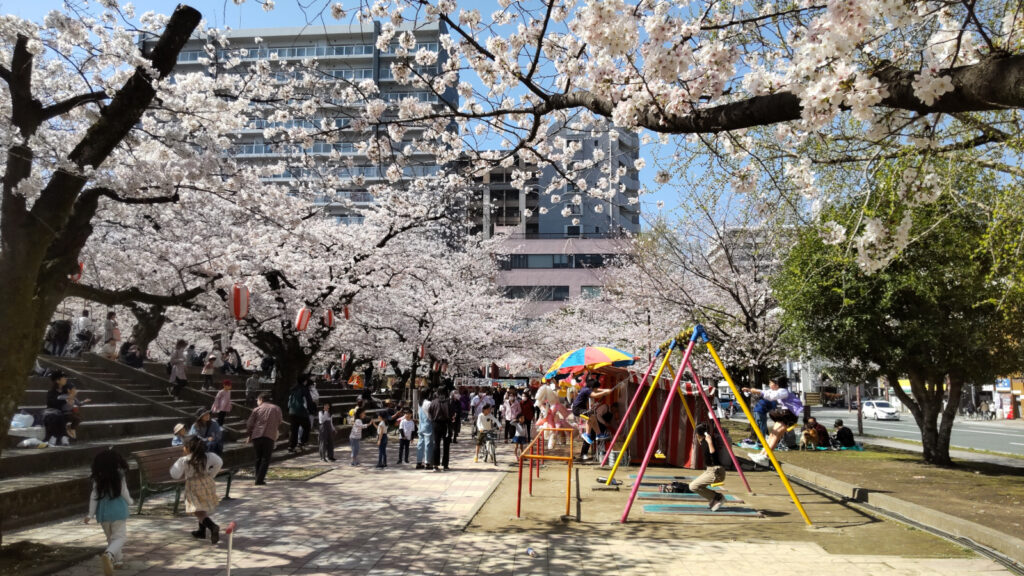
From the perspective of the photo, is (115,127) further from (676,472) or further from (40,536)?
(676,472)

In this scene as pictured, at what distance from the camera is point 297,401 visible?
670 inches

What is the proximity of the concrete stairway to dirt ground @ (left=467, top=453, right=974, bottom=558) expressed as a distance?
540 cm

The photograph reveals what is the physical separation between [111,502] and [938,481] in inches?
526

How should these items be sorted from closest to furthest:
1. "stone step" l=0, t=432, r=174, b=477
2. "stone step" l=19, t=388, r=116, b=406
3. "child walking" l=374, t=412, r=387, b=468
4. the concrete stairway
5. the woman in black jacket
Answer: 1. the concrete stairway
2. "stone step" l=0, t=432, r=174, b=477
3. the woman in black jacket
4. "stone step" l=19, t=388, r=116, b=406
5. "child walking" l=374, t=412, r=387, b=468

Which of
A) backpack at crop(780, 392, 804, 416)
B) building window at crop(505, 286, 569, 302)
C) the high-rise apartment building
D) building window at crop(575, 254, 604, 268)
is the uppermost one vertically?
building window at crop(575, 254, 604, 268)

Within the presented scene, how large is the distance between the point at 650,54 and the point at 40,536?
8369 mm

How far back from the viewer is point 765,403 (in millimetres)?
16953

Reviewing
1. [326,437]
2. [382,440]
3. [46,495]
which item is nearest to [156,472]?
[46,495]

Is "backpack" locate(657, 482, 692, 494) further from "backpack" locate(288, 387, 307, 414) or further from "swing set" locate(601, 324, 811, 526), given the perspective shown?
"backpack" locate(288, 387, 307, 414)

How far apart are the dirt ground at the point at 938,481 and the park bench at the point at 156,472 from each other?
1080cm

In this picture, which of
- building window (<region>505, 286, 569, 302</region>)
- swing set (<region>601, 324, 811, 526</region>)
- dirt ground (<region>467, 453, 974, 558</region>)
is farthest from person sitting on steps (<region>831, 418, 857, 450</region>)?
building window (<region>505, 286, 569, 302</region>)

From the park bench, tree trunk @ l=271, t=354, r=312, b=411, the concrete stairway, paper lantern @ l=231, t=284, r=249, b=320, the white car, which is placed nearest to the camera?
the concrete stairway

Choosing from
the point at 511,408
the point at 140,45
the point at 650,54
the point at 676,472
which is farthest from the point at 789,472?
the point at 140,45

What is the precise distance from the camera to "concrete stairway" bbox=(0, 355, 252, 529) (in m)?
8.56
